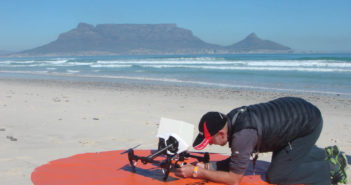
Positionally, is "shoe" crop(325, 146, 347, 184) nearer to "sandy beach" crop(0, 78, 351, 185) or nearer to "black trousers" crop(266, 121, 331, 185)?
"black trousers" crop(266, 121, 331, 185)

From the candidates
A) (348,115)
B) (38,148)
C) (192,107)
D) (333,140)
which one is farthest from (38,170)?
(348,115)

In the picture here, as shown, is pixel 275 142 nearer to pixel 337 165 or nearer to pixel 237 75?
Result: pixel 337 165

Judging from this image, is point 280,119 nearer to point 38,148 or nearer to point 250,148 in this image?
point 250,148

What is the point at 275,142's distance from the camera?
326 cm

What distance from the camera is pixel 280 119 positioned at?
3205 millimetres

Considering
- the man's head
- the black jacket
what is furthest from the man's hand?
the black jacket

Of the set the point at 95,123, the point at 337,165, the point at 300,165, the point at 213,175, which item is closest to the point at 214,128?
the point at 213,175

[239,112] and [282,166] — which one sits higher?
[239,112]

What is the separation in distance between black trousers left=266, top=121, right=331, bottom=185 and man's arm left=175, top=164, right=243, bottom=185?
1.72 feet

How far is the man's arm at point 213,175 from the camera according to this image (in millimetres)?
3166

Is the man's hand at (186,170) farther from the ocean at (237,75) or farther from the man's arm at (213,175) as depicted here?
the ocean at (237,75)

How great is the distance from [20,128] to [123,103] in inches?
144

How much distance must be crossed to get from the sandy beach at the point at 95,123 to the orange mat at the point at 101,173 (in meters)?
0.28

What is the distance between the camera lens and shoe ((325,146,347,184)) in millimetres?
3672
